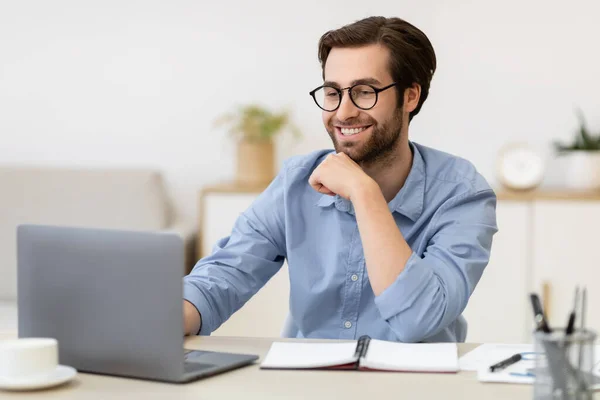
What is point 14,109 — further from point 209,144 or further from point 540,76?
point 540,76

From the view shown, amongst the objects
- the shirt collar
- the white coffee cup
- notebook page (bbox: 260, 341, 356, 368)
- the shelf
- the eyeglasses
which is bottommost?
notebook page (bbox: 260, 341, 356, 368)

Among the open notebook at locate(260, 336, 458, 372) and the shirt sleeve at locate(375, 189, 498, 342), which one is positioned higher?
the shirt sleeve at locate(375, 189, 498, 342)

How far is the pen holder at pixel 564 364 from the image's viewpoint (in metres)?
1.20

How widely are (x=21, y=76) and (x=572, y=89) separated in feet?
7.84

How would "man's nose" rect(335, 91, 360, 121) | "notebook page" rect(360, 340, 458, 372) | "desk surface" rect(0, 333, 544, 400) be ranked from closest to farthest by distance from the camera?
"desk surface" rect(0, 333, 544, 400)
"notebook page" rect(360, 340, 458, 372)
"man's nose" rect(335, 91, 360, 121)

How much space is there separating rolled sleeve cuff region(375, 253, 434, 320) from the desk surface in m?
0.31

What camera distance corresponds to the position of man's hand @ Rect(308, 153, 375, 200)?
194cm

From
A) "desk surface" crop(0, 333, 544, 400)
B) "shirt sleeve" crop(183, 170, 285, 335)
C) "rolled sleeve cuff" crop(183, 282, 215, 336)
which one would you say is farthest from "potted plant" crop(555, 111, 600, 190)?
"desk surface" crop(0, 333, 544, 400)

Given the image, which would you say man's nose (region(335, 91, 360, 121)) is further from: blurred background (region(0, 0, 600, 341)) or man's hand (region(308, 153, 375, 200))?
blurred background (region(0, 0, 600, 341))

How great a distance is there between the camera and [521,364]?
1524 mm

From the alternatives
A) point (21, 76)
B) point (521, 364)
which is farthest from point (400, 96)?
point (21, 76)

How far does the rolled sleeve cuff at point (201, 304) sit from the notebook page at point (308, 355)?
24cm

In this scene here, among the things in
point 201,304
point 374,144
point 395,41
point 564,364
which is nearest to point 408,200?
point 374,144

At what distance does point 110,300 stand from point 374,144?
834mm
